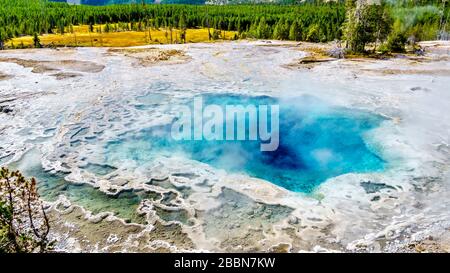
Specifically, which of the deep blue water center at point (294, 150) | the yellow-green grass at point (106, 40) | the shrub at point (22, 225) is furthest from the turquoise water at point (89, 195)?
the yellow-green grass at point (106, 40)

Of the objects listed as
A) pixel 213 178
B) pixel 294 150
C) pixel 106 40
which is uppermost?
pixel 106 40

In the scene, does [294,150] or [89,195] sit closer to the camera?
[89,195]

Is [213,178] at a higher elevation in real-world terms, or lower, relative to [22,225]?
higher

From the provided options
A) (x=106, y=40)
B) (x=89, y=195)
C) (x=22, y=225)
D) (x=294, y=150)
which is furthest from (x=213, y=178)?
(x=106, y=40)

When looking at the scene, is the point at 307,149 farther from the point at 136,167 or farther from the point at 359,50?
the point at 359,50

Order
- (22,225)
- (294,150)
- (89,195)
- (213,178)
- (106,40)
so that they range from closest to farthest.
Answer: (22,225)
(89,195)
(213,178)
(294,150)
(106,40)

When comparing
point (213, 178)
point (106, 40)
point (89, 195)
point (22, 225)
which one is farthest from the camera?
point (106, 40)

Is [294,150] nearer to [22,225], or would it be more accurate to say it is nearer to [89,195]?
[89,195]

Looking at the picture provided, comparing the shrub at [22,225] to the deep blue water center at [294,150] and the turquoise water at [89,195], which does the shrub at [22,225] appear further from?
the deep blue water center at [294,150]
